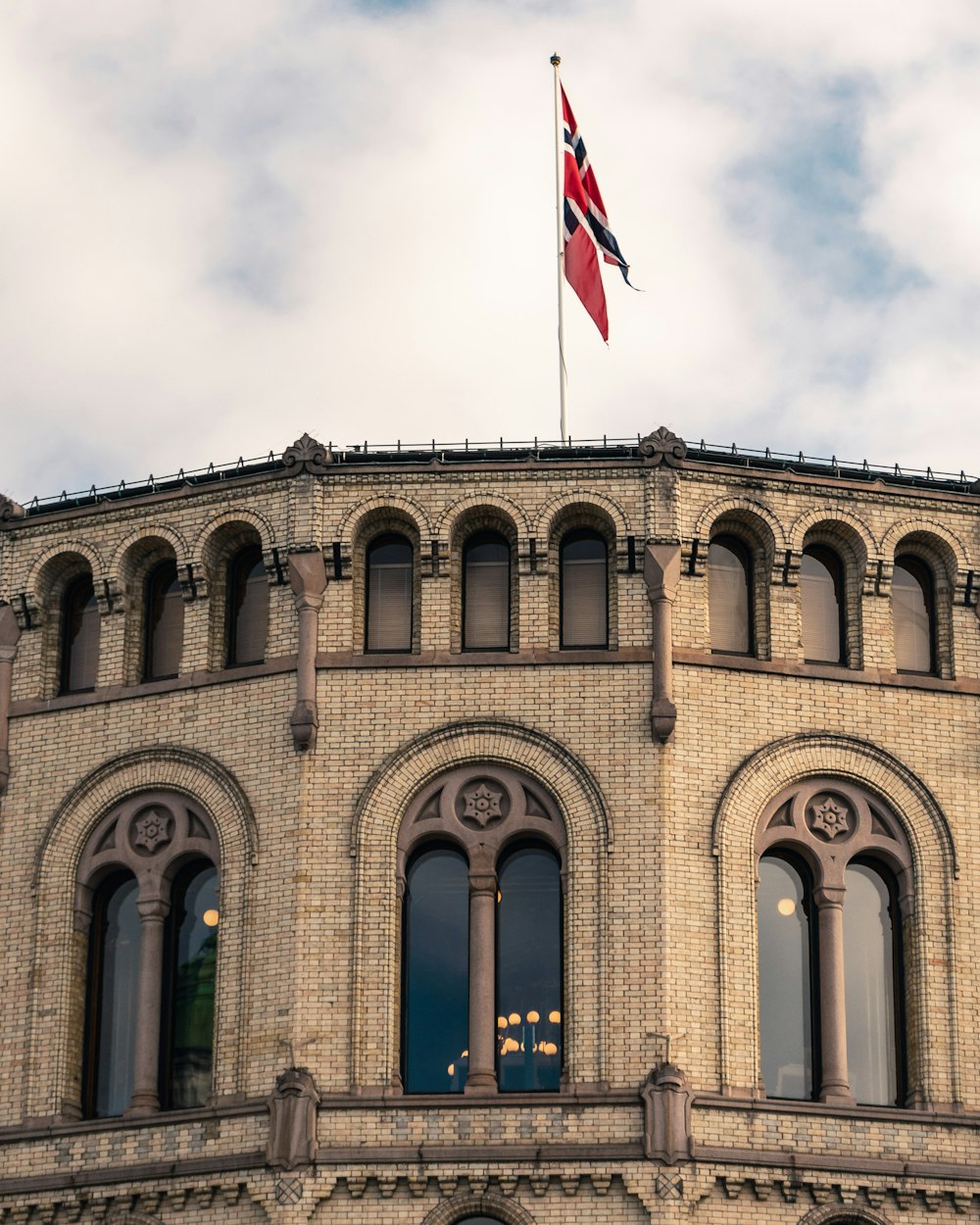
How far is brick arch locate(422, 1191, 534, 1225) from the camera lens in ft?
171

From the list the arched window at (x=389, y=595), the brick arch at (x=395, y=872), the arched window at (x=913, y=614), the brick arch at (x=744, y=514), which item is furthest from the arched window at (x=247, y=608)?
the arched window at (x=913, y=614)

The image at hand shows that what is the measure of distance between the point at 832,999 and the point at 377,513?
11366 millimetres

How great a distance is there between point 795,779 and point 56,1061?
13339 millimetres

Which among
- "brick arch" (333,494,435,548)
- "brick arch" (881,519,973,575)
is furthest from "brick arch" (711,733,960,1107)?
"brick arch" (333,494,435,548)

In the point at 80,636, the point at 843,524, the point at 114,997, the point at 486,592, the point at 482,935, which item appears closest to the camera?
the point at 482,935

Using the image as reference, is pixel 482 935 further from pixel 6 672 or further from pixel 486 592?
pixel 6 672

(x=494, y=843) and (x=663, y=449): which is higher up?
(x=663, y=449)

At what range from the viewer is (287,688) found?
56.0 meters

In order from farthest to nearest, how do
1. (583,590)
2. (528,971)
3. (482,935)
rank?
(583,590), (528,971), (482,935)

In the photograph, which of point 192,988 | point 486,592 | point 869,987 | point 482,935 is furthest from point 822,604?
point 192,988

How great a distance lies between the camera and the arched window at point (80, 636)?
192 ft

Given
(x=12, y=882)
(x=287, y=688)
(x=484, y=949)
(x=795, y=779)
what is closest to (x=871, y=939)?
(x=795, y=779)

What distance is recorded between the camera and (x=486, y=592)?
56938 millimetres

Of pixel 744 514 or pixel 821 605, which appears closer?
pixel 744 514
